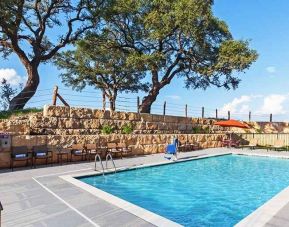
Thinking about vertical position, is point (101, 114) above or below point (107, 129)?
above

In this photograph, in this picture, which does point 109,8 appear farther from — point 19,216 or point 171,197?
point 19,216

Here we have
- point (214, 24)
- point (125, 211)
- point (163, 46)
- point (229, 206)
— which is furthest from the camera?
point (163, 46)

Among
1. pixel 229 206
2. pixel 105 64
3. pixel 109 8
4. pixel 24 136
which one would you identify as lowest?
pixel 229 206

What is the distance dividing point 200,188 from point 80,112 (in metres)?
7.77

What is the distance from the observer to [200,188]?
414 inches

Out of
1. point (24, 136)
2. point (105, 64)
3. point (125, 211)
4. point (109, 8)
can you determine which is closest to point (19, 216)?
point (125, 211)

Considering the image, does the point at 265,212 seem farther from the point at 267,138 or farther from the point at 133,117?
the point at 267,138

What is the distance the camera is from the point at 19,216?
6.05 m

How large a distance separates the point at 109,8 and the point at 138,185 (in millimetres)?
14213

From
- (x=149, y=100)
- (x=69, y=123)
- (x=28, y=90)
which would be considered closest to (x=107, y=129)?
(x=69, y=123)

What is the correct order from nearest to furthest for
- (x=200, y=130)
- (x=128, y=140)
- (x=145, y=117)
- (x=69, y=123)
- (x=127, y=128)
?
(x=69, y=123) → (x=128, y=140) → (x=127, y=128) → (x=145, y=117) → (x=200, y=130)

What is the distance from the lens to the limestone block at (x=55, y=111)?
14.3 metres

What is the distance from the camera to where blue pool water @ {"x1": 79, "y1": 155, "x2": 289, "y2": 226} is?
7.68 m

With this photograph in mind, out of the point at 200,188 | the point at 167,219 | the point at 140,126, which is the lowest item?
the point at 200,188
